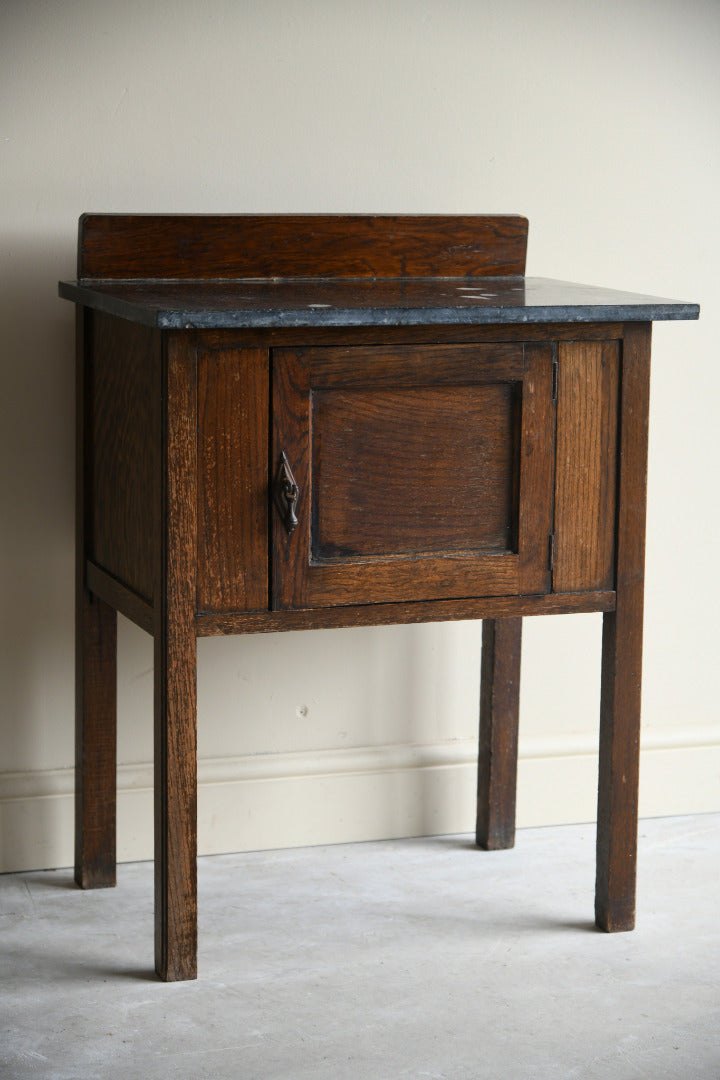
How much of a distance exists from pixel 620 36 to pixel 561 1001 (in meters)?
1.44

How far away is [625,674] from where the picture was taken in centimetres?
195

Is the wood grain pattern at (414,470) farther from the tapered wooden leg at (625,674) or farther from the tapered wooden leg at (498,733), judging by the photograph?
the tapered wooden leg at (498,733)

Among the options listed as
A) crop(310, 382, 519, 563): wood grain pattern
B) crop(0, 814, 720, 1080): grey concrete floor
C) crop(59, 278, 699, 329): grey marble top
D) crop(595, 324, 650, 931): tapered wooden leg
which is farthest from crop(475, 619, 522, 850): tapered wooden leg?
crop(59, 278, 699, 329): grey marble top

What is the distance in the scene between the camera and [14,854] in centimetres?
216

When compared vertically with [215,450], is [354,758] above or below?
below

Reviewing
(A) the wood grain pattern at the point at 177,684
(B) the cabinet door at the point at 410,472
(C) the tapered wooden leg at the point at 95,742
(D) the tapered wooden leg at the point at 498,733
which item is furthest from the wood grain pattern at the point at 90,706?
(D) the tapered wooden leg at the point at 498,733

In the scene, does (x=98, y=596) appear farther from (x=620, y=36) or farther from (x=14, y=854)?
(x=620, y=36)

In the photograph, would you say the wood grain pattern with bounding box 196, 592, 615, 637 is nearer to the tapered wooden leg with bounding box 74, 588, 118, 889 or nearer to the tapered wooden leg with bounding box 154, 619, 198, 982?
the tapered wooden leg with bounding box 154, 619, 198, 982

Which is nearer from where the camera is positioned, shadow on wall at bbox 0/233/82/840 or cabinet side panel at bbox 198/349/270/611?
cabinet side panel at bbox 198/349/270/611

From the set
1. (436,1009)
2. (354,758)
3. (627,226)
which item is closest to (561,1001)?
(436,1009)

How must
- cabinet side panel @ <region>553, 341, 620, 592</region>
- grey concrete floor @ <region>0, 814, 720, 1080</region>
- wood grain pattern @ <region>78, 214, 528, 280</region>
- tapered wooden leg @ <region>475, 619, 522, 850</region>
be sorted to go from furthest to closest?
tapered wooden leg @ <region>475, 619, 522, 850</region>, wood grain pattern @ <region>78, 214, 528, 280</region>, cabinet side panel @ <region>553, 341, 620, 592</region>, grey concrete floor @ <region>0, 814, 720, 1080</region>

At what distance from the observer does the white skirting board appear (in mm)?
2180

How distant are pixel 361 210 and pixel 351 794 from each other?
885 millimetres

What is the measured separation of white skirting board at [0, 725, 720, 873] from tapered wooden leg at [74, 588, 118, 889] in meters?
0.09
